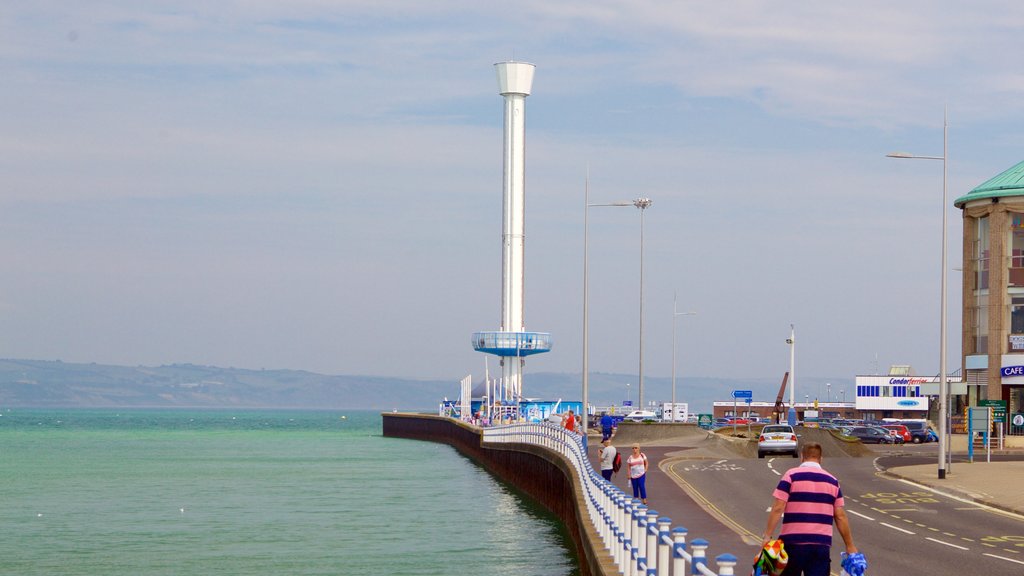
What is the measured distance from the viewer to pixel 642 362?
271ft

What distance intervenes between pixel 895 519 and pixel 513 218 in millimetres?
91743

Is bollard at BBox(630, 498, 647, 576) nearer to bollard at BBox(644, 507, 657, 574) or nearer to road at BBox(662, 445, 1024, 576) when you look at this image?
bollard at BBox(644, 507, 657, 574)

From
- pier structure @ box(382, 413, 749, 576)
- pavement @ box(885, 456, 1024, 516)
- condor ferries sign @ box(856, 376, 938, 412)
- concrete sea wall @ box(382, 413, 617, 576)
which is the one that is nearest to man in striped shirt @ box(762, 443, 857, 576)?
pier structure @ box(382, 413, 749, 576)

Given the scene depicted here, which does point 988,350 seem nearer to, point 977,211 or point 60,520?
point 977,211

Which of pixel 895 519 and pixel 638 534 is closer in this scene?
pixel 638 534

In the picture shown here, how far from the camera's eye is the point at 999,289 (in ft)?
258

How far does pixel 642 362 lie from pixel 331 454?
39336 millimetres

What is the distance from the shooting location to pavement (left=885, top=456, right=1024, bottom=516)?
37.2 meters

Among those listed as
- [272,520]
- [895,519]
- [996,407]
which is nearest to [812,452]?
[895,519]

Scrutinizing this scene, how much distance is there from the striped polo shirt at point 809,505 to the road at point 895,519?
845cm

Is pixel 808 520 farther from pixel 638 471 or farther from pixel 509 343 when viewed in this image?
pixel 509 343

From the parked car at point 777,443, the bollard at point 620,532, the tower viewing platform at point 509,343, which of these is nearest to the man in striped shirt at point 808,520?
the bollard at point 620,532

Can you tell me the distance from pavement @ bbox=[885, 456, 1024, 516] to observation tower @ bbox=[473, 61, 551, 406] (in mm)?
67958

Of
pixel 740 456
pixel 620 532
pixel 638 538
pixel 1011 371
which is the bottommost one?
pixel 740 456
